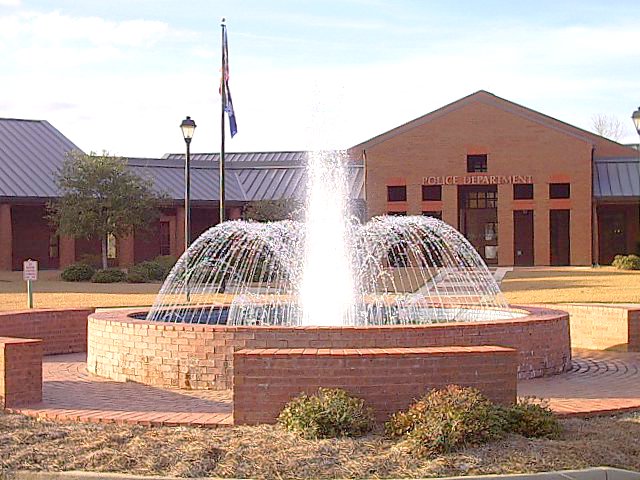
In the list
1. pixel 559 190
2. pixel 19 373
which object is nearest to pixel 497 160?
pixel 559 190

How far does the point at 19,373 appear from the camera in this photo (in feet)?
30.1

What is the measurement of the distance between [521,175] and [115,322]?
3866 centimetres

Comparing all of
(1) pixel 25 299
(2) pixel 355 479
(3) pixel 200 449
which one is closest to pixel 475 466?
(2) pixel 355 479

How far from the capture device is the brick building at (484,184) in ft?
→ 153

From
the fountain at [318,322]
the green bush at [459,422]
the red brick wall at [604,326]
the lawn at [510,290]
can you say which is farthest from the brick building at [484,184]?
the green bush at [459,422]

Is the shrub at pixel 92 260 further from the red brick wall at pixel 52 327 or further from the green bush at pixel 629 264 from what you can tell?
the red brick wall at pixel 52 327

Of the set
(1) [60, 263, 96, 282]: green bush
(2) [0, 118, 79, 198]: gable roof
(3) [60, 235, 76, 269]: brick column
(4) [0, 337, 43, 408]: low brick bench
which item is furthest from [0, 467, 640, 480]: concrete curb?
(3) [60, 235, 76, 269]: brick column

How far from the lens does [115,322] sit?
37.4 feet

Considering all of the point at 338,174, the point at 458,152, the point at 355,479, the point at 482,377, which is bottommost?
the point at 355,479

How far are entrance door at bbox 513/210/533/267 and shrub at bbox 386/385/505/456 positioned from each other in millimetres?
41950

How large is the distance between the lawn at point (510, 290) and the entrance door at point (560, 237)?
846 centimetres

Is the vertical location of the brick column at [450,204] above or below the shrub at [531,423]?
above

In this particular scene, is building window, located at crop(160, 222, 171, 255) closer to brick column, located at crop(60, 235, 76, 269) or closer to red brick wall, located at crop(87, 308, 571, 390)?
brick column, located at crop(60, 235, 76, 269)

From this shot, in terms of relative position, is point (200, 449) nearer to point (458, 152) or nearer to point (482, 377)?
point (482, 377)
